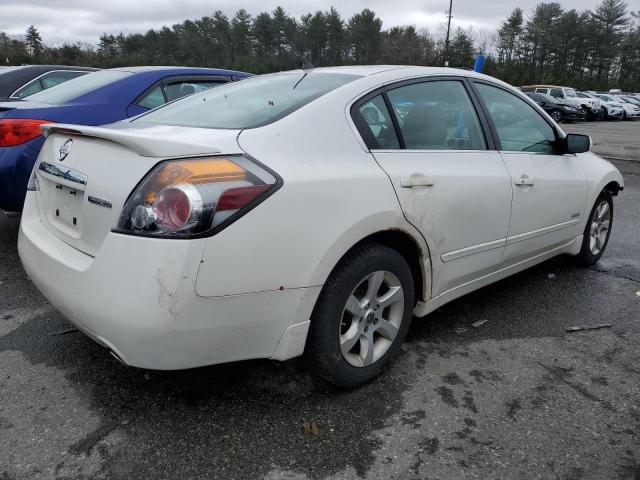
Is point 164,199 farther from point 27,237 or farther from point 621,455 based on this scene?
point 621,455

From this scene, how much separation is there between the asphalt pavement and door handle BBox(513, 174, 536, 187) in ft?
2.88

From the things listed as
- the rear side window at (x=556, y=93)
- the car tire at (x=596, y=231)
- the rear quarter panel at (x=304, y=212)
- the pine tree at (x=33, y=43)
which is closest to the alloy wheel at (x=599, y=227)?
the car tire at (x=596, y=231)

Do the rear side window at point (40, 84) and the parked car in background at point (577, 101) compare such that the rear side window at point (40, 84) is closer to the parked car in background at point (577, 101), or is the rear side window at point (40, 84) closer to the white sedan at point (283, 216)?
the white sedan at point (283, 216)

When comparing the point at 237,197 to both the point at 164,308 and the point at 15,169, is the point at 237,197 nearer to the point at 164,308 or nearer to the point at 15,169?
the point at 164,308

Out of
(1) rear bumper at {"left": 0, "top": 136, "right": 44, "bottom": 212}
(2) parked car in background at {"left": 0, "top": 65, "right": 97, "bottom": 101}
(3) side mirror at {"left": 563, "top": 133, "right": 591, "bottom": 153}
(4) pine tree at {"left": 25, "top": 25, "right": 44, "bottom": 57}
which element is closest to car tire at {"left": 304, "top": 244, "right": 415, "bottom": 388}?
(3) side mirror at {"left": 563, "top": 133, "right": 591, "bottom": 153}

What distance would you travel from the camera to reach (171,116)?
280cm

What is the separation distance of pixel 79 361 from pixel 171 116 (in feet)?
4.42

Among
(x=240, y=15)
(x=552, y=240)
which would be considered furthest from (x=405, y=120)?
(x=240, y=15)

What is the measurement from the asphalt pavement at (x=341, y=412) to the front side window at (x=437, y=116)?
1135 mm

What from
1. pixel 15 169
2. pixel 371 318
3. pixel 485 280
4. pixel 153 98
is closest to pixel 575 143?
pixel 485 280

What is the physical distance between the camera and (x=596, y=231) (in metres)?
4.48

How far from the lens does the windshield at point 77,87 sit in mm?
4574

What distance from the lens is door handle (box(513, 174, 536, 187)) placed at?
124 inches

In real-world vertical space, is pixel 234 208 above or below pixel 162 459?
above
